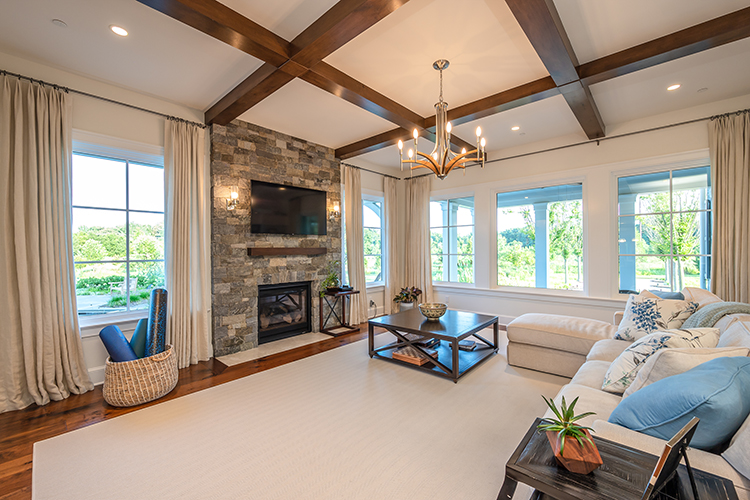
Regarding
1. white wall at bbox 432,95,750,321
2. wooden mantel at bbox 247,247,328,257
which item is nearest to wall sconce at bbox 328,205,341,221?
wooden mantel at bbox 247,247,328,257

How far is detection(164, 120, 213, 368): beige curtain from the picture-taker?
3.26m

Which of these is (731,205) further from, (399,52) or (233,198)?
(233,198)

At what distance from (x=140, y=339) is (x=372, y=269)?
3.61 meters

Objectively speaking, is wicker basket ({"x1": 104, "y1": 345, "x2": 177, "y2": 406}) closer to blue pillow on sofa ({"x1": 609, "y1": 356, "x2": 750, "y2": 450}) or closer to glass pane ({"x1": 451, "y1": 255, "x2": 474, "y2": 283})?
blue pillow on sofa ({"x1": 609, "y1": 356, "x2": 750, "y2": 450})

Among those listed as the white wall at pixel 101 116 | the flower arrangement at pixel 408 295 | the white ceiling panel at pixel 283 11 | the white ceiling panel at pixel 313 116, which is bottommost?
the flower arrangement at pixel 408 295

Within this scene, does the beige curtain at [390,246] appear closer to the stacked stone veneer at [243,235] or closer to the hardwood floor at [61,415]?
the stacked stone veneer at [243,235]

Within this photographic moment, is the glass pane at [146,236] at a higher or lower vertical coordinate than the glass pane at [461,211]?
lower

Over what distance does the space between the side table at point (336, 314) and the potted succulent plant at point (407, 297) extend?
0.96 m

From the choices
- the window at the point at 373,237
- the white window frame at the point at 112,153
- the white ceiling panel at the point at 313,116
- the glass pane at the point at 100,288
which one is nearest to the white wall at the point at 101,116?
the white window frame at the point at 112,153

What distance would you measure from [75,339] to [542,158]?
18.6 ft

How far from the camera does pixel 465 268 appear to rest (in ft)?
18.2

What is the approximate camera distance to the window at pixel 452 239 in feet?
18.0

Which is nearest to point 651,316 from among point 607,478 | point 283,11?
point 607,478

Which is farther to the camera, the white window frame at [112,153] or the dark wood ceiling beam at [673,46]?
the white window frame at [112,153]
